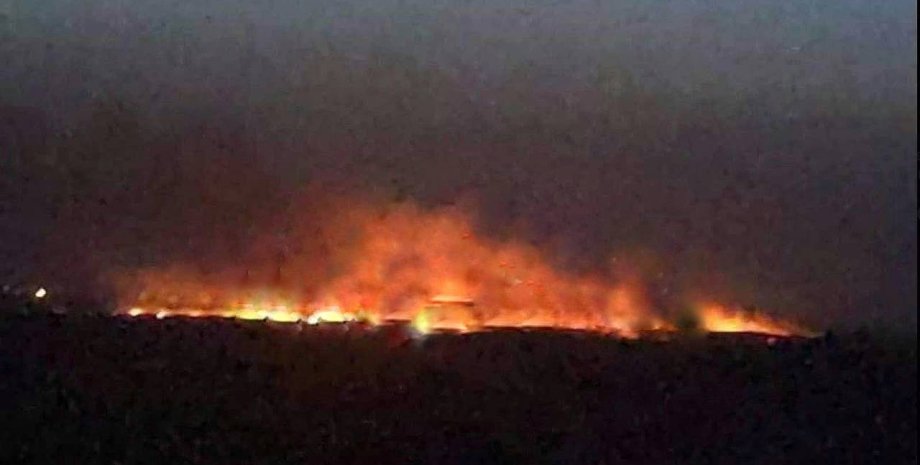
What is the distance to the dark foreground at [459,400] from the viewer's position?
2.00 meters

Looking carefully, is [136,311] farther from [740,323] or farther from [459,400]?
[740,323]

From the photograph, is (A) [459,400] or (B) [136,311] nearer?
(A) [459,400]

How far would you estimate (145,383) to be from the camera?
6.78ft

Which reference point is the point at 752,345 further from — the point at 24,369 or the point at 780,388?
the point at 24,369

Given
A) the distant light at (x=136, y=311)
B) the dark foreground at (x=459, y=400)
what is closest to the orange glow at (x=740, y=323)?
the dark foreground at (x=459, y=400)

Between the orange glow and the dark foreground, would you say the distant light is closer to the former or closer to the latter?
the dark foreground

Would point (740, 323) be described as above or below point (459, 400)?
above

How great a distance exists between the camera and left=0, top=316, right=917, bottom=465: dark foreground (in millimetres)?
2000

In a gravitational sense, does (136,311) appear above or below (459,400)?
above

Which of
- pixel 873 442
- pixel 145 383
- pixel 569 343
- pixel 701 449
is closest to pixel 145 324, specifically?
pixel 145 383

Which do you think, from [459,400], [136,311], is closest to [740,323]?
[459,400]

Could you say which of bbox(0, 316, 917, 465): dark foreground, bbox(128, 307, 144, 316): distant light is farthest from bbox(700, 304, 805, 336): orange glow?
bbox(128, 307, 144, 316): distant light

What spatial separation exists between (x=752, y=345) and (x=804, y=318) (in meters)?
0.08

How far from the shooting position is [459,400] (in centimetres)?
204
